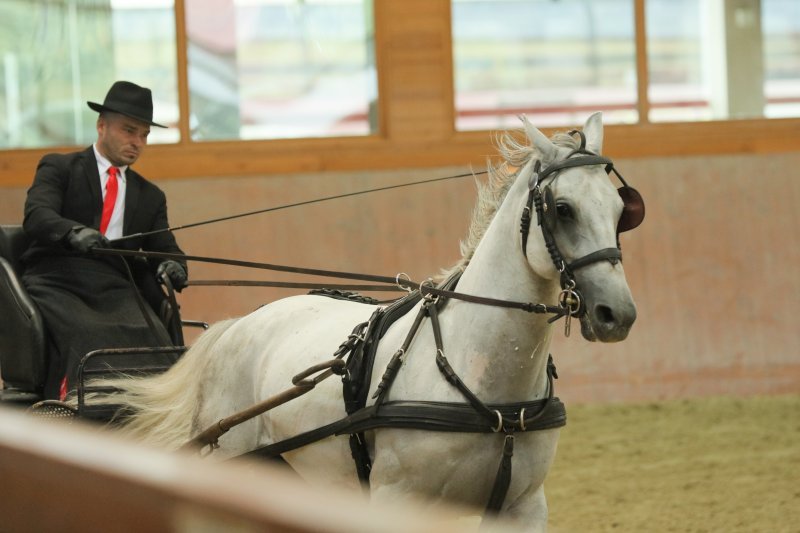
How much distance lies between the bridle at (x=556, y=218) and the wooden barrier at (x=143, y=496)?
2.10 m

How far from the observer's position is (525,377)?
316cm

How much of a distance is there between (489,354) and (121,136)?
1.98 metres

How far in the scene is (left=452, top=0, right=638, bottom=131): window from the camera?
27.0 feet

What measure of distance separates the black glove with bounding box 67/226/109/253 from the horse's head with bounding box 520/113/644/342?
1641mm

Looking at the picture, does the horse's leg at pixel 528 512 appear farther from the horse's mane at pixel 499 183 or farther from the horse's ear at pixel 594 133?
the horse's ear at pixel 594 133

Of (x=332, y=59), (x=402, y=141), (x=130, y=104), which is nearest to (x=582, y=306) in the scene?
(x=130, y=104)

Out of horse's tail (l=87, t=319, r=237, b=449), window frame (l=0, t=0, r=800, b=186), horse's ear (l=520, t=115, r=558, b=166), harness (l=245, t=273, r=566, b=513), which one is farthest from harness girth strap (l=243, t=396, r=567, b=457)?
window frame (l=0, t=0, r=800, b=186)

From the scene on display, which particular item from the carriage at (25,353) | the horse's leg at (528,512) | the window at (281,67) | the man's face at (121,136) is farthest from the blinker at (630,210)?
the window at (281,67)

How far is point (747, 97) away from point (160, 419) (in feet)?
18.7

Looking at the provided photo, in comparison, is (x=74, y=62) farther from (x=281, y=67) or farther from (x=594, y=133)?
(x=594, y=133)

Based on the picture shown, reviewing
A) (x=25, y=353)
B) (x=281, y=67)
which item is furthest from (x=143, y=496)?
(x=281, y=67)

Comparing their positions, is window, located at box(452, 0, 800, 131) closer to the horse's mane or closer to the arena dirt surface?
the arena dirt surface

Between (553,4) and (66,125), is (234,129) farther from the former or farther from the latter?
(553,4)

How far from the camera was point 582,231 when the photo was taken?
2.99 m
